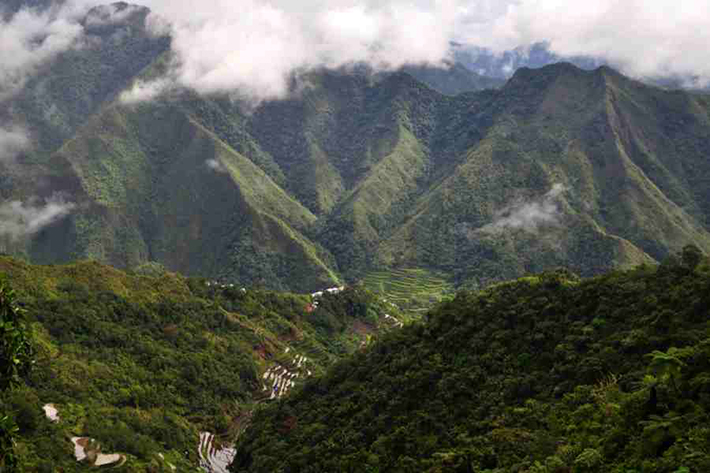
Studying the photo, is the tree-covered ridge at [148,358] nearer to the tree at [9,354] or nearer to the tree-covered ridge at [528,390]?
the tree-covered ridge at [528,390]

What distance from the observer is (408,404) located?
59250mm

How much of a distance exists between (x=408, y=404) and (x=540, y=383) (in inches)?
542

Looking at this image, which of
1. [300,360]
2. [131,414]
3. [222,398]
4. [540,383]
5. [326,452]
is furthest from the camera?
[300,360]

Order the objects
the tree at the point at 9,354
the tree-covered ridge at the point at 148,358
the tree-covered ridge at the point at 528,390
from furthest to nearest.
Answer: the tree-covered ridge at the point at 148,358
the tree-covered ridge at the point at 528,390
the tree at the point at 9,354

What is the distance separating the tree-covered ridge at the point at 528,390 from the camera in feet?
110

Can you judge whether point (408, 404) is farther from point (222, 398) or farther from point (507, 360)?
point (222, 398)

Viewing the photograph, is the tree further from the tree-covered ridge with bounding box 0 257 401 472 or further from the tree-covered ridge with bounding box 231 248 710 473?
the tree-covered ridge with bounding box 0 257 401 472

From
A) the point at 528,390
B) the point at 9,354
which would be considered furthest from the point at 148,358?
the point at 9,354

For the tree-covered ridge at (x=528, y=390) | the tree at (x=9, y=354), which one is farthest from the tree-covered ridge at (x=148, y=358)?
the tree at (x=9, y=354)

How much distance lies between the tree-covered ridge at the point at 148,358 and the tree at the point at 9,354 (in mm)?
28982

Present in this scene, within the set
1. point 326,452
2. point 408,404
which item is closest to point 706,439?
point 408,404

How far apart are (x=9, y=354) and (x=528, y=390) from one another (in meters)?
38.6

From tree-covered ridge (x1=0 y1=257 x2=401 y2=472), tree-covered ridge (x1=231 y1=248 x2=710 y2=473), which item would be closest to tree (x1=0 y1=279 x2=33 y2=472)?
tree-covered ridge (x1=231 y1=248 x2=710 y2=473)

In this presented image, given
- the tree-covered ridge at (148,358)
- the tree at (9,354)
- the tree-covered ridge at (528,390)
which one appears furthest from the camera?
the tree-covered ridge at (148,358)
